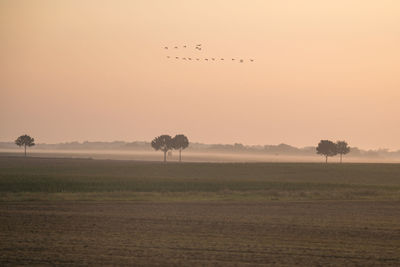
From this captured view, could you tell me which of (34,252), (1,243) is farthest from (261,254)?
(1,243)

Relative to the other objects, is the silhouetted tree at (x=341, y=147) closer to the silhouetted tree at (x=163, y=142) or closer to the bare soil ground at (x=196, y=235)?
the silhouetted tree at (x=163, y=142)

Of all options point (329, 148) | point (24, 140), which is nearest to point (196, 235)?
point (329, 148)

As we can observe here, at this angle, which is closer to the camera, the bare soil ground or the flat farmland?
the bare soil ground

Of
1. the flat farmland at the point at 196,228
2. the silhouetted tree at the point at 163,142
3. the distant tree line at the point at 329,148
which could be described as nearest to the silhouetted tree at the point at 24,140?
the silhouetted tree at the point at 163,142

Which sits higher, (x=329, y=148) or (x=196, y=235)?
(x=329, y=148)

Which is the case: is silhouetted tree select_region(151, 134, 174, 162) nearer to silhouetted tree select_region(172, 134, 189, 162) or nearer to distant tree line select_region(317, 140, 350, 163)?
silhouetted tree select_region(172, 134, 189, 162)

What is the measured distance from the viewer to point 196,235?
22469 mm

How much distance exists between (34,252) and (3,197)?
75.5 feet

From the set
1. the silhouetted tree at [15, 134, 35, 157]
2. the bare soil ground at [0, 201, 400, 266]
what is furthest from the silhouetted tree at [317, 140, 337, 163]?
the bare soil ground at [0, 201, 400, 266]

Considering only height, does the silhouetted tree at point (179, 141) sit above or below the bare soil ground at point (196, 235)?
above

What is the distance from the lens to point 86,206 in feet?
111

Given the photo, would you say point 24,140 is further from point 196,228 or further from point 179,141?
point 196,228

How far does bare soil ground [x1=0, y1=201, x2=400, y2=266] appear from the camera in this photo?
17859 mm

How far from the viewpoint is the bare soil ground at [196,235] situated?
1786 centimetres
